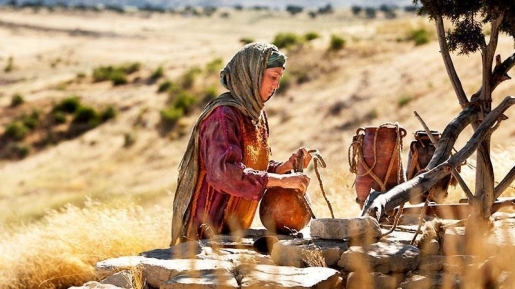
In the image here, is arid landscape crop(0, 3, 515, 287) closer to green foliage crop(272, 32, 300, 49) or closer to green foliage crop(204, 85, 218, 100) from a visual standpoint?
green foliage crop(204, 85, 218, 100)

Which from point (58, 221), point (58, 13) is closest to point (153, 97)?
point (58, 221)

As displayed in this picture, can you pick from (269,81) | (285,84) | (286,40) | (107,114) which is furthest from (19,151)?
(269,81)

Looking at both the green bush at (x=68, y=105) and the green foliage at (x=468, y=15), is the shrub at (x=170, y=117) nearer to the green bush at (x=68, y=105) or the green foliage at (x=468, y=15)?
the green bush at (x=68, y=105)

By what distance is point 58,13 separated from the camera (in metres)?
97.0

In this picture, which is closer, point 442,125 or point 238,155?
point 238,155

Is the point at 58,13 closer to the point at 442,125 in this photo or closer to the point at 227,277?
the point at 442,125

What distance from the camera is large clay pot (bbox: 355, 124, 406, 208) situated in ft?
20.4

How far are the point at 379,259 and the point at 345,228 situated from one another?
0.88 feet

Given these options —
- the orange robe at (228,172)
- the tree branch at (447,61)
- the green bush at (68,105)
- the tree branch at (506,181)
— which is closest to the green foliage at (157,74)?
the green bush at (68,105)

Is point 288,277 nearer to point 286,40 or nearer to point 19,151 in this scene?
point 19,151

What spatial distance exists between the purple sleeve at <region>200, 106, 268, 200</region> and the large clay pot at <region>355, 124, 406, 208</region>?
123cm

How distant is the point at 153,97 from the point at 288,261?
3424cm

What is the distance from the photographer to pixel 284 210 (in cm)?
552

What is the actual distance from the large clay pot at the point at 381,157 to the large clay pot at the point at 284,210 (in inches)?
33.8
